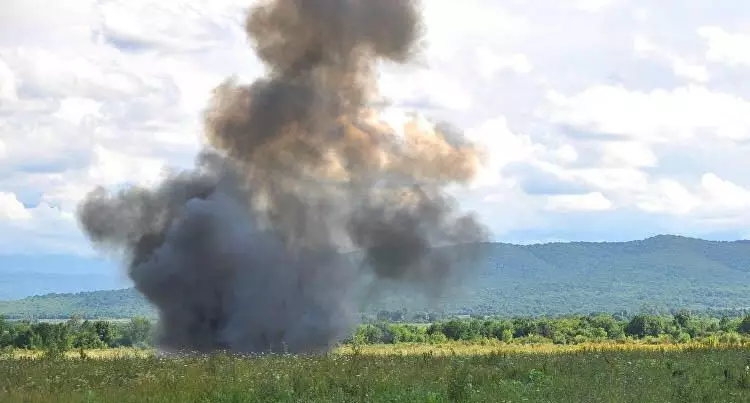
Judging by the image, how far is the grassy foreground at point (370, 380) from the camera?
25250mm

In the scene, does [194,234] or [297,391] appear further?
[194,234]

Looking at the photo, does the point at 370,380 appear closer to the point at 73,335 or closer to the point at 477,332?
the point at 73,335

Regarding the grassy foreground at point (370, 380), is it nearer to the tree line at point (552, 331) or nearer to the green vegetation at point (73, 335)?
the green vegetation at point (73, 335)

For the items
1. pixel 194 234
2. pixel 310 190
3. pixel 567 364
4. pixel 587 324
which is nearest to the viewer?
pixel 567 364

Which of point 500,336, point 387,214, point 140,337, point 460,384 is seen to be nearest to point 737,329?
point 500,336

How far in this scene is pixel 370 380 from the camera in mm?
27969

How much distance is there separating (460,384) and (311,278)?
112 feet

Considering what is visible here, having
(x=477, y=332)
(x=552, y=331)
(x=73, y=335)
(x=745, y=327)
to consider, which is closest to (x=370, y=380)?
(x=73, y=335)

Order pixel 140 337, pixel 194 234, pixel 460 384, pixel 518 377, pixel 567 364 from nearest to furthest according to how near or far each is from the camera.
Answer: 1. pixel 460 384
2. pixel 518 377
3. pixel 567 364
4. pixel 194 234
5. pixel 140 337

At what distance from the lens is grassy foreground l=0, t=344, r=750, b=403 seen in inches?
994

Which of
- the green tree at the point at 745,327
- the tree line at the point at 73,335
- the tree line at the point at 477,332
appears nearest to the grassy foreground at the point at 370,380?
the tree line at the point at 73,335

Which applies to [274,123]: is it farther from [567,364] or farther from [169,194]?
[567,364]

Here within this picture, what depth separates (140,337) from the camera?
99938 millimetres

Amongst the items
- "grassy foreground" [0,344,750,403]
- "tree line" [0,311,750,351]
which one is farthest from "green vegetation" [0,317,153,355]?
"grassy foreground" [0,344,750,403]
